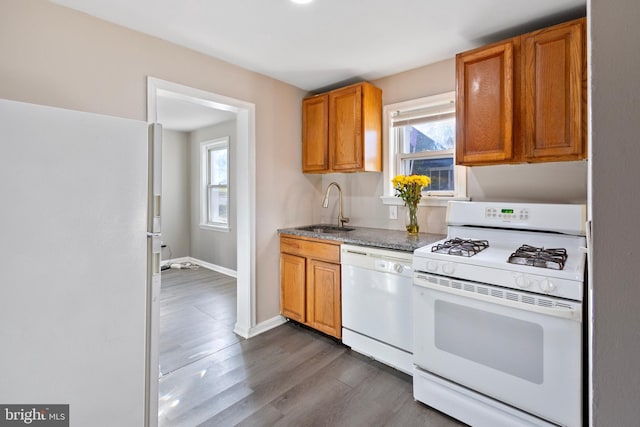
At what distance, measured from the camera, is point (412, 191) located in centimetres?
261

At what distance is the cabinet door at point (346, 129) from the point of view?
281cm

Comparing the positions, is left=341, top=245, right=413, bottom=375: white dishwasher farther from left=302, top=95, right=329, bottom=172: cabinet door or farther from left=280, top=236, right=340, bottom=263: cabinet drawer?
left=302, top=95, right=329, bottom=172: cabinet door

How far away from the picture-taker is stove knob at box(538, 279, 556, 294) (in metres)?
1.45

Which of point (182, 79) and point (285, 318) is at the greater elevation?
point (182, 79)

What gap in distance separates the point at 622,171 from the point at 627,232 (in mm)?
101

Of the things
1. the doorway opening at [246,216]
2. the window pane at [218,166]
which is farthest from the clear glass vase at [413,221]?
the window pane at [218,166]

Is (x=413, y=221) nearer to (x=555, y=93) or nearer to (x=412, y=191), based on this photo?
(x=412, y=191)

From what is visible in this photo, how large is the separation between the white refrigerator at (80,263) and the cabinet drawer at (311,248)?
1.43 m

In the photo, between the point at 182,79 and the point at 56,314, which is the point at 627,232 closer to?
the point at 56,314

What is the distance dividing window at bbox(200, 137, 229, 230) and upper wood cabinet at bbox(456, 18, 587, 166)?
12.8 feet

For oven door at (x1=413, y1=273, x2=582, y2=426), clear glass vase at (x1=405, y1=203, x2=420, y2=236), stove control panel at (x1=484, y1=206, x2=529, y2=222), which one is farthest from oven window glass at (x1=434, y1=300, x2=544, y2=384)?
clear glass vase at (x1=405, y1=203, x2=420, y2=236)

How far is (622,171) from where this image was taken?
1.68 feet

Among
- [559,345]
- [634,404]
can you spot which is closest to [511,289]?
[559,345]
